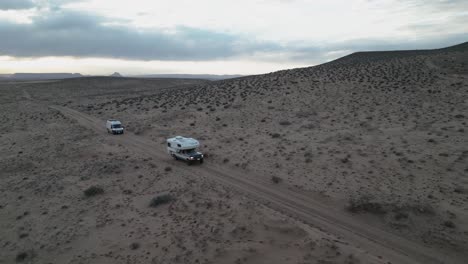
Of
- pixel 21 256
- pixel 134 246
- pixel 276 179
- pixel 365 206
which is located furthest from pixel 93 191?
pixel 365 206

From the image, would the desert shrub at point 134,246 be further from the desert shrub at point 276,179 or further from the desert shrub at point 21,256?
the desert shrub at point 276,179

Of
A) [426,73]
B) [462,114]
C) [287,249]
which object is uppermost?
[426,73]

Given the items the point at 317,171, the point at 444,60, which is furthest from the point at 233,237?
the point at 444,60

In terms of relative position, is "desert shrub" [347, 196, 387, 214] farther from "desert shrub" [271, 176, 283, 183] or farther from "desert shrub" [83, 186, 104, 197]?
"desert shrub" [83, 186, 104, 197]

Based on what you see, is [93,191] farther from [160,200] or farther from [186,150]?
[186,150]

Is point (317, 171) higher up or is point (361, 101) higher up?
point (361, 101)

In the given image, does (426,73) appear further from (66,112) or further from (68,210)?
(66,112)
